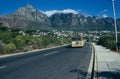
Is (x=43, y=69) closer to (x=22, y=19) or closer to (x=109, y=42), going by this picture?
(x=109, y=42)

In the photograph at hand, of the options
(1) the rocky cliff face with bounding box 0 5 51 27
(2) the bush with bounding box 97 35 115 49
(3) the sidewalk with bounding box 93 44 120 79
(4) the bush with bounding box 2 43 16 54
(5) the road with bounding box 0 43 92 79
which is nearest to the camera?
(3) the sidewalk with bounding box 93 44 120 79

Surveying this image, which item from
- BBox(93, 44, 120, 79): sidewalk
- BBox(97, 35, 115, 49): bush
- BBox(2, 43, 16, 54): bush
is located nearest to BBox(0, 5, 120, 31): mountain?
BBox(97, 35, 115, 49): bush

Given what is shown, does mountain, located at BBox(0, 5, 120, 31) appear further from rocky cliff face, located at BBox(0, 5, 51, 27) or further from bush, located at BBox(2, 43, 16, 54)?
bush, located at BBox(2, 43, 16, 54)

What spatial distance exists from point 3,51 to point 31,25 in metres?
113

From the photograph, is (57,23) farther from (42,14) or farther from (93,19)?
(93,19)

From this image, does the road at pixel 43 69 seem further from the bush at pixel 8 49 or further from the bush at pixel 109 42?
the bush at pixel 109 42

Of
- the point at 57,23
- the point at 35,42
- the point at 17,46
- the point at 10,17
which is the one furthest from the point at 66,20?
the point at 17,46

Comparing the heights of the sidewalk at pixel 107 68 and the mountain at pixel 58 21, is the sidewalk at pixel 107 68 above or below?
below

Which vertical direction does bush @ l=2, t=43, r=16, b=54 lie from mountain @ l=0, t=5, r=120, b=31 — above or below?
below

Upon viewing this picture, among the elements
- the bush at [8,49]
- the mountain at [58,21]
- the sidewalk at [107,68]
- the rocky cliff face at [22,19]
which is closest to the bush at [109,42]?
the bush at [8,49]

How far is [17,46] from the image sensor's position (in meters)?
40.7

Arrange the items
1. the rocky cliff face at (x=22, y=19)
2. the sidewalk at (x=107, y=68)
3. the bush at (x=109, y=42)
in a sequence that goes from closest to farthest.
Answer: the sidewalk at (x=107, y=68) < the bush at (x=109, y=42) < the rocky cliff face at (x=22, y=19)

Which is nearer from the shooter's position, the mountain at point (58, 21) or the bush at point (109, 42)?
the bush at point (109, 42)

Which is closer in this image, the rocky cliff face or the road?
the road
